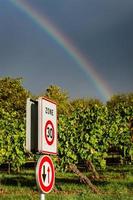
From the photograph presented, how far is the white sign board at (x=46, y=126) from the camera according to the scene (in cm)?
626

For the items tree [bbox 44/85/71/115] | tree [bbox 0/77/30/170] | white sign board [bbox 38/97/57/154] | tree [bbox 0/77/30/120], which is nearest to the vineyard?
tree [bbox 0/77/30/170]

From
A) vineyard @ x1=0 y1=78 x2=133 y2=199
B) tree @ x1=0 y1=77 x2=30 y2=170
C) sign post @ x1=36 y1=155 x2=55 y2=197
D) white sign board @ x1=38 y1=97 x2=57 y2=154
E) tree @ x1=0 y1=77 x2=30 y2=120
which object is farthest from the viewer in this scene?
tree @ x1=0 y1=77 x2=30 y2=120

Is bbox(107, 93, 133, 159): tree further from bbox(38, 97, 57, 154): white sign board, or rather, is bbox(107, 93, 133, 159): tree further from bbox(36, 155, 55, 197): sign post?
bbox(36, 155, 55, 197): sign post

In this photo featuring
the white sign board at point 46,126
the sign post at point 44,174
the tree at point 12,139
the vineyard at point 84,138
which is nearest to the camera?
the sign post at point 44,174

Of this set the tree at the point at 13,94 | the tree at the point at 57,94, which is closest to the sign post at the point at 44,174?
the tree at the point at 13,94

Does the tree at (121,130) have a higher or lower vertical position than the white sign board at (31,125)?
higher

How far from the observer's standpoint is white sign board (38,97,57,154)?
6255 millimetres

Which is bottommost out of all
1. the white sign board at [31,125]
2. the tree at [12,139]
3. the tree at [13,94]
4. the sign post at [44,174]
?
the sign post at [44,174]

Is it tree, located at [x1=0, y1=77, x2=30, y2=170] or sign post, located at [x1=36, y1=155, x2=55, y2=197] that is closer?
sign post, located at [x1=36, y1=155, x2=55, y2=197]

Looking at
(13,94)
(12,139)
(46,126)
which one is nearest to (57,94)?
(13,94)

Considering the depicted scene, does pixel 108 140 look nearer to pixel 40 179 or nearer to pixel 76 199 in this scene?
pixel 76 199

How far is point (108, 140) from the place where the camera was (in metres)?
22.9

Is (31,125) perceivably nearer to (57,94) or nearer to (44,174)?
(44,174)

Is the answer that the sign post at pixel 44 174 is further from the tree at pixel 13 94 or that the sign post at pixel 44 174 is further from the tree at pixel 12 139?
the tree at pixel 13 94
